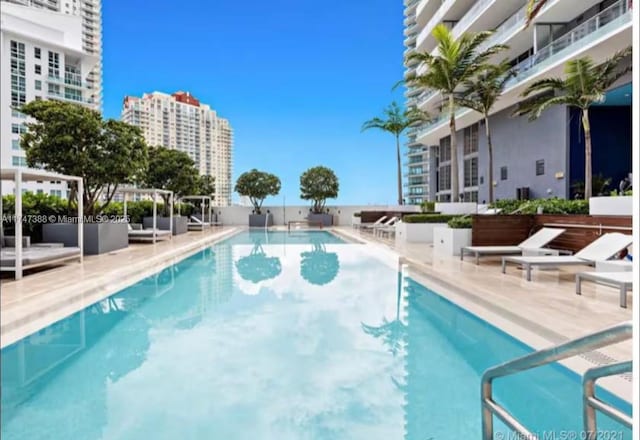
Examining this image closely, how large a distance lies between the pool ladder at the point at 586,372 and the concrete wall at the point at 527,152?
1696 centimetres

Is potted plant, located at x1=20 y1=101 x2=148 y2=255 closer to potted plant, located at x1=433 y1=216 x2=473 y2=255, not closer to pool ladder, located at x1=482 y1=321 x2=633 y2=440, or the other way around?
potted plant, located at x1=433 y1=216 x2=473 y2=255

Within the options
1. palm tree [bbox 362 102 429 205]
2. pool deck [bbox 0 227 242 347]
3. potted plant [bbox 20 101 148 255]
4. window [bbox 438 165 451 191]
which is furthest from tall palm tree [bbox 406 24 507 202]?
window [bbox 438 165 451 191]

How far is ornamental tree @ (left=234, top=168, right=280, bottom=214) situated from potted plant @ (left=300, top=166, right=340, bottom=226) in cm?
189

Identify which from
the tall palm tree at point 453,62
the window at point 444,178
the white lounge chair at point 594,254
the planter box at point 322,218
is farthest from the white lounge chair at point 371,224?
the white lounge chair at point 594,254

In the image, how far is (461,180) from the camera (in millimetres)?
25422

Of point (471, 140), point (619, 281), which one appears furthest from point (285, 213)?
point (619, 281)

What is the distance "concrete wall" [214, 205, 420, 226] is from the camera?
94.3 feet

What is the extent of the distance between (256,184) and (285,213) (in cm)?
356

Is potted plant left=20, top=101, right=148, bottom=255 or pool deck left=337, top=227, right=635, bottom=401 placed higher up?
potted plant left=20, top=101, right=148, bottom=255

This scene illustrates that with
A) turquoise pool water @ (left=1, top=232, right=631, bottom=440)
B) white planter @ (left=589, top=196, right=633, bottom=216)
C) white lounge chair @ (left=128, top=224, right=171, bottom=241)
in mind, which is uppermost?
white planter @ (left=589, top=196, right=633, bottom=216)

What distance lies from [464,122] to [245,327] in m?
21.1

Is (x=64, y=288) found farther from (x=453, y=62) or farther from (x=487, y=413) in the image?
(x=453, y=62)

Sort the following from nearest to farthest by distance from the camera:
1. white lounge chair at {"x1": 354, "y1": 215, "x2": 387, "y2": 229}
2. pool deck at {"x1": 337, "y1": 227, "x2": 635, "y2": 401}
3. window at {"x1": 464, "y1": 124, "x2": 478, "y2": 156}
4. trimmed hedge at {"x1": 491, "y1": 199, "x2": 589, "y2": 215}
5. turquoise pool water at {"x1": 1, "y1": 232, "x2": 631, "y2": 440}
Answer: turquoise pool water at {"x1": 1, "y1": 232, "x2": 631, "y2": 440} < pool deck at {"x1": 337, "y1": 227, "x2": 635, "y2": 401} < trimmed hedge at {"x1": 491, "y1": 199, "x2": 589, "y2": 215} < white lounge chair at {"x1": 354, "y1": 215, "x2": 387, "y2": 229} < window at {"x1": 464, "y1": 124, "x2": 478, "y2": 156}

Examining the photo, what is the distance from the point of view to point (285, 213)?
29641 millimetres
